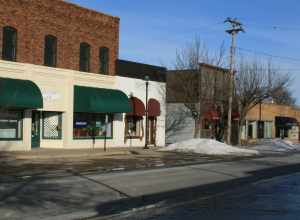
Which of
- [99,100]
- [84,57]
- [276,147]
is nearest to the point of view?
[99,100]

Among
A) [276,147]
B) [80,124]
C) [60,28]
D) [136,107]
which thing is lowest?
[276,147]

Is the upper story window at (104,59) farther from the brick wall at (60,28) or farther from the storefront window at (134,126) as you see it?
the storefront window at (134,126)

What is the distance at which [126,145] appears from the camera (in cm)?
3797

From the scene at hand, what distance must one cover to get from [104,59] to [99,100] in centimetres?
336

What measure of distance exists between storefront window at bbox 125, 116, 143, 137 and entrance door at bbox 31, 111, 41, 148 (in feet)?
24.8

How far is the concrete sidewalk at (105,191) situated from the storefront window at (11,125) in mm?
10430

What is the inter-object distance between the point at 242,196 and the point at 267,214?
3.21 metres

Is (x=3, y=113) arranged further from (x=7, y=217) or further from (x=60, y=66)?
(x=7, y=217)

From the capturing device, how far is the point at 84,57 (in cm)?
3456

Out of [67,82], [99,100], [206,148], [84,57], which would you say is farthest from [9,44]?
[206,148]

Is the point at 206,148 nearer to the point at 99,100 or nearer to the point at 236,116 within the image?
the point at 99,100

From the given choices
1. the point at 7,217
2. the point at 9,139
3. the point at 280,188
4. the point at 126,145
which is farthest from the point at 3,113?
the point at 7,217

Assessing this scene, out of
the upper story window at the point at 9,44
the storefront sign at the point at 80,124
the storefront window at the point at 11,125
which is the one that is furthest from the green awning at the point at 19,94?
the storefront sign at the point at 80,124

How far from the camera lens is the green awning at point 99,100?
33344 millimetres
